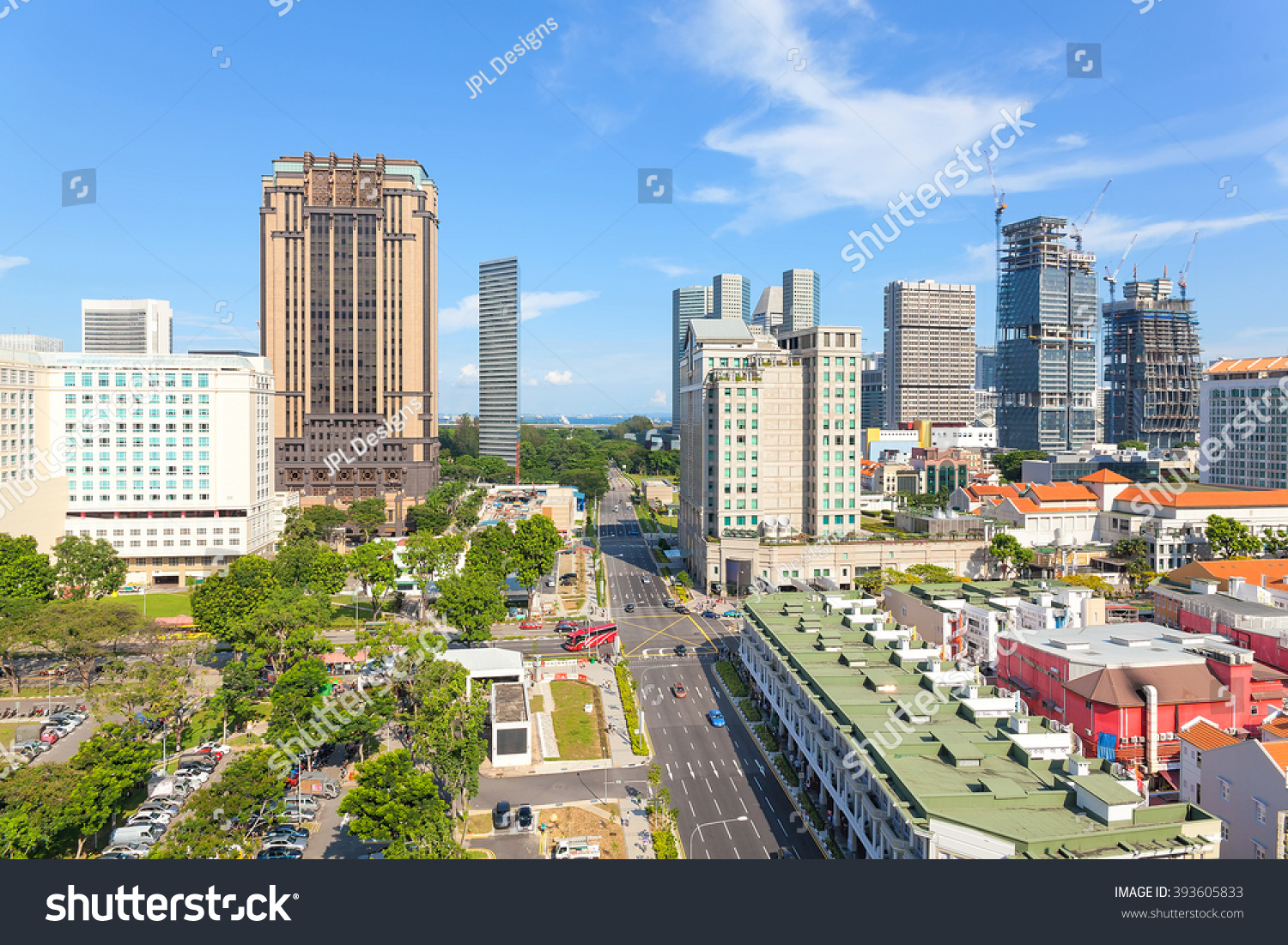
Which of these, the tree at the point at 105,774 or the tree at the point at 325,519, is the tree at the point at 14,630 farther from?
the tree at the point at 325,519

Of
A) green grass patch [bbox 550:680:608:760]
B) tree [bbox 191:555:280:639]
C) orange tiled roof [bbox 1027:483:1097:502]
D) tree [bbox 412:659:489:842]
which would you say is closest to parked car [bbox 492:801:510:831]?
tree [bbox 412:659:489:842]

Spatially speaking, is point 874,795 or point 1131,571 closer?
point 874,795

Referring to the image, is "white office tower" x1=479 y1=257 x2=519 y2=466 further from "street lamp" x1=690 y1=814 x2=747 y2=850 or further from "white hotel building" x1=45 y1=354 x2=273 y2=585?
"street lamp" x1=690 y1=814 x2=747 y2=850

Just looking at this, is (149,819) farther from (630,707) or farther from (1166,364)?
(1166,364)

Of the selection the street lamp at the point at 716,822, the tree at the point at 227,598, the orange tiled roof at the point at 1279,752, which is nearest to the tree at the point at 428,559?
the tree at the point at 227,598

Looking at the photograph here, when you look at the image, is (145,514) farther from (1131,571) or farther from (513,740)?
(1131,571)

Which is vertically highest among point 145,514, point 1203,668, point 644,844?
point 145,514

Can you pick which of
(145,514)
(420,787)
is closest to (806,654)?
(420,787)
